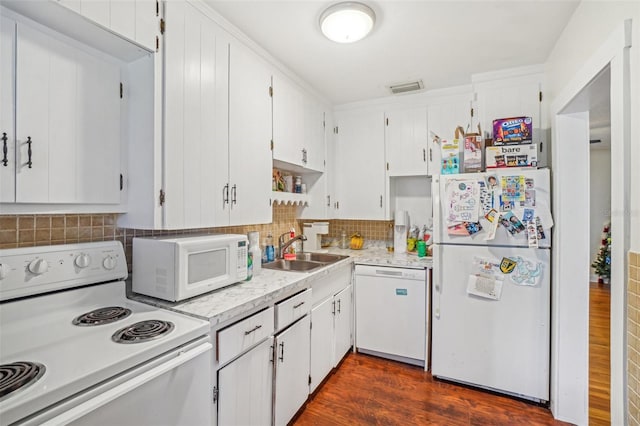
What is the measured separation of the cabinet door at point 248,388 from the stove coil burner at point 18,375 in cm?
→ 62

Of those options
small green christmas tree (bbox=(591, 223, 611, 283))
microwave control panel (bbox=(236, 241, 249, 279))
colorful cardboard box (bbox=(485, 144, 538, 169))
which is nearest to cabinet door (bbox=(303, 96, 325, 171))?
microwave control panel (bbox=(236, 241, 249, 279))

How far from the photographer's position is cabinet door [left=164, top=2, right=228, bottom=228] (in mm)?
1438

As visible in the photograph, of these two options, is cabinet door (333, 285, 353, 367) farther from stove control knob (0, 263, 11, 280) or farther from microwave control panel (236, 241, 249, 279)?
stove control knob (0, 263, 11, 280)

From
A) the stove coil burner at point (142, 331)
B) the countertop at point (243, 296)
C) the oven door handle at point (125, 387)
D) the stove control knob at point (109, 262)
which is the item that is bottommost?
the oven door handle at point (125, 387)

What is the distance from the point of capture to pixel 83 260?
1.33m

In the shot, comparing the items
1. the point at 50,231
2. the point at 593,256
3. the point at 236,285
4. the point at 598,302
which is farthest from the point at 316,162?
the point at 593,256

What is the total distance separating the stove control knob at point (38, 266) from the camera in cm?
118

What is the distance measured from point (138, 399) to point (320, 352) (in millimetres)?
1388

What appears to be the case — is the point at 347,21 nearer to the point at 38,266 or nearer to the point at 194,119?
the point at 194,119

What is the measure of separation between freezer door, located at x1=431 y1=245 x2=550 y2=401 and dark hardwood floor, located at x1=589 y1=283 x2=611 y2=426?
14.2 inches

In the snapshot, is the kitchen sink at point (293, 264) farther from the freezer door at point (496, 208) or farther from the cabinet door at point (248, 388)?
the freezer door at point (496, 208)

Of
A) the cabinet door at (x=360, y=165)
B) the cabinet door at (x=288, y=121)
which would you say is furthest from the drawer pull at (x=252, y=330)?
the cabinet door at (x=360, y=165)

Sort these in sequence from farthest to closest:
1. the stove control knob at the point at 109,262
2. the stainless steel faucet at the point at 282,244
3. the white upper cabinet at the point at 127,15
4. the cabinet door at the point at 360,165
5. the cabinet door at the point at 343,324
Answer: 1. the cabinet door at the point at 360,165
2. the stainless steel faucet at the point at 282,244
3. the cabinet door at the point at 343,324
4. the stove control knob at the point at 109,262
5. the white upper cabinet at the point at 127,15

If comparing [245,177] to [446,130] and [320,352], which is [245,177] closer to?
[320,352]
